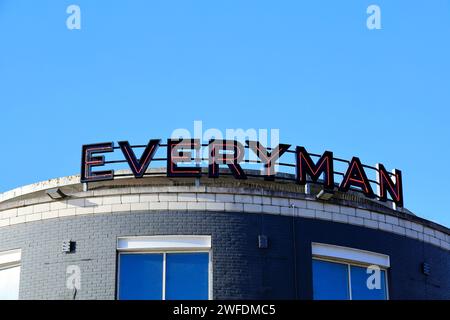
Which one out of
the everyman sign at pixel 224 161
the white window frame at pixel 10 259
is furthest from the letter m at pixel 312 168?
the white window frame at pixel 10 259

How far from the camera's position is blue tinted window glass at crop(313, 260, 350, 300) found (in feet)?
110

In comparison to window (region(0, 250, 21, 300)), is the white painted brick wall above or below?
above

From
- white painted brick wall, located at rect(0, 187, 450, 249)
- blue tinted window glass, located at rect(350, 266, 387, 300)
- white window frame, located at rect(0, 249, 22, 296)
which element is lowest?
blue tinted window glass, located at rect(350, 266, 387, 300)

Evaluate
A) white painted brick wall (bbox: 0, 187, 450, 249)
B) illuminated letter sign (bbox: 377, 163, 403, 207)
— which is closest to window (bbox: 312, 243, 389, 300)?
white painted brick wall (bbox: 0, 187, 450, 249)

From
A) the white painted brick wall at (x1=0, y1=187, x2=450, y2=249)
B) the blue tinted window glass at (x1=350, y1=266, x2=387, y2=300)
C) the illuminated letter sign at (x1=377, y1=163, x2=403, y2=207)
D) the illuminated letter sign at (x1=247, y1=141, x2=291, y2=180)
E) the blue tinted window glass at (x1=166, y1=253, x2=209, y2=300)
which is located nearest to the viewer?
the blue tinted window glass at (x1=166, y1=253, x2=209, y2=300)

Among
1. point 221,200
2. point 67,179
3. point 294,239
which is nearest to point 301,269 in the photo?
point 294,239

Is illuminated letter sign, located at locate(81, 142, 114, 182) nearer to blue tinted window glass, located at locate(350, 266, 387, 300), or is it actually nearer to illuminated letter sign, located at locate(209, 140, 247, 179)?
illuminated letter sign, located at locate(209, 140, 247, 179)

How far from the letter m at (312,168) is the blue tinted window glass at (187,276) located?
4.42m

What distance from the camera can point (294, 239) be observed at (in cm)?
3350

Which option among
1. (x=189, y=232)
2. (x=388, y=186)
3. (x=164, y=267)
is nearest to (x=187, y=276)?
(x=164, y=267)

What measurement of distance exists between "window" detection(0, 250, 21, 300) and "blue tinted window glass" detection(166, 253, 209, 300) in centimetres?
491

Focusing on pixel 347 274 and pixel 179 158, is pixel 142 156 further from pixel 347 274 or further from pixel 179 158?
pixel 347 274

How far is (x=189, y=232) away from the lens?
107 ft

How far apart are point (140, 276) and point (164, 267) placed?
2.55 feet
